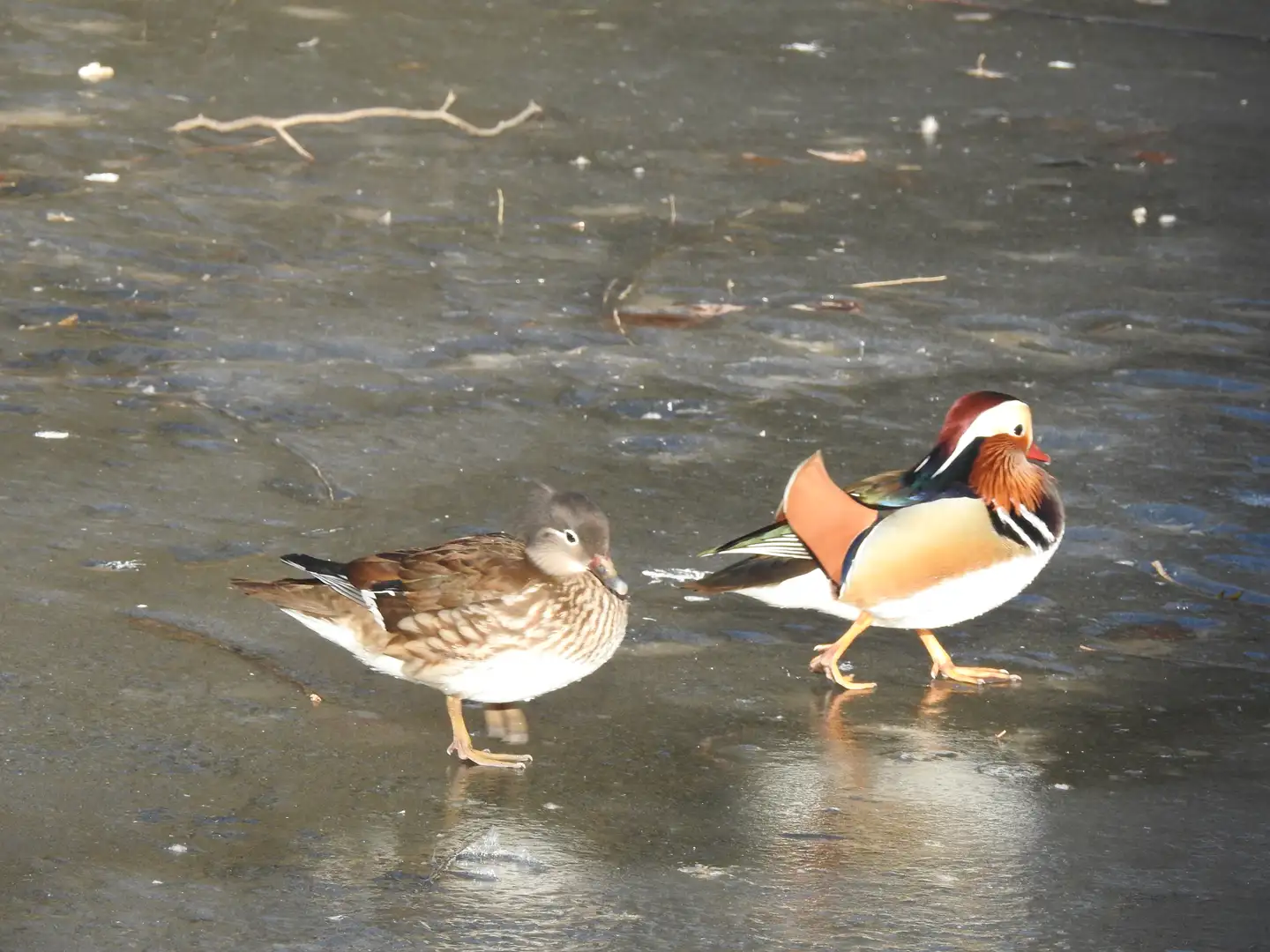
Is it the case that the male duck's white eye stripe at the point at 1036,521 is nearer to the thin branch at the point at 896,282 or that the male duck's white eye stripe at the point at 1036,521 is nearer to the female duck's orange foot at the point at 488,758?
the female duck's orange foot at the point at 488,758

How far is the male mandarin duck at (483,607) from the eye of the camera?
4.54 meters

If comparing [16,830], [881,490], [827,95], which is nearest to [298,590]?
[16,830]

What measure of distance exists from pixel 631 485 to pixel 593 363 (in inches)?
46.1

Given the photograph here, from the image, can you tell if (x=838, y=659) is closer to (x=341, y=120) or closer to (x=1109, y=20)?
(x=341, y=120)

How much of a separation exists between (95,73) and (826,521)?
6.97 metres

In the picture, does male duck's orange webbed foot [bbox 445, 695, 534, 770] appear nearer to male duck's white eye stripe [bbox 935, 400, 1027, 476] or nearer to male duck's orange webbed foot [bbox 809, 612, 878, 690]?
male duck's orange webbed foot [bbox 809, 612, 878, 690]

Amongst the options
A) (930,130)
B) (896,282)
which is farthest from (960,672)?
(930,130)

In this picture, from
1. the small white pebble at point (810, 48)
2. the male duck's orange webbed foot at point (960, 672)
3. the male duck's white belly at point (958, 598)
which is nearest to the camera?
the male duck's white belly at point (958, 598)

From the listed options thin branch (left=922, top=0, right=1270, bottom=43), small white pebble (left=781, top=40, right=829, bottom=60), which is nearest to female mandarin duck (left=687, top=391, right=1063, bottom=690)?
small white pebble (left=781, top=40, right=829, bottom=60)

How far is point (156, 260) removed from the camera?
812 cm

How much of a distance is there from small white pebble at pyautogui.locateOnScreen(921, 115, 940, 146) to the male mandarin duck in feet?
21.6

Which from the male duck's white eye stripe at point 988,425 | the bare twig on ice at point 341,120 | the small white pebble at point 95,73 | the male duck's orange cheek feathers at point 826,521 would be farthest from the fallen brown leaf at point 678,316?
the small white pebble at point 95,73

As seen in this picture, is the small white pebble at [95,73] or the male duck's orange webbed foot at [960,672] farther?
the small white pebble at [95,73]

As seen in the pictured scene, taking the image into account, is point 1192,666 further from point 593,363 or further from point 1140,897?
point 593,363
